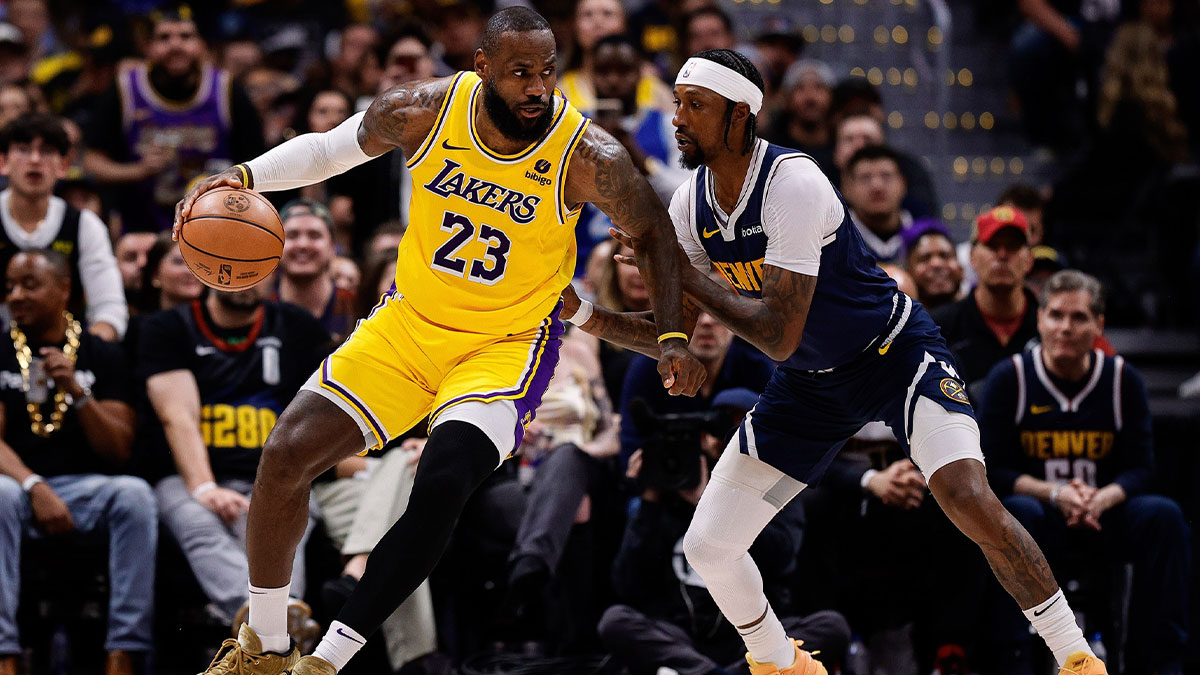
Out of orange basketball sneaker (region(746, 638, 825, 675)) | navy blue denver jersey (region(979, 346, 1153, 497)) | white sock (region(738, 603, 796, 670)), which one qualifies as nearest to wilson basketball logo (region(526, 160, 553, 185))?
white sock (region(738, 603, 796, 670))

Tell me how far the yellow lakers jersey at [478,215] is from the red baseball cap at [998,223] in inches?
124

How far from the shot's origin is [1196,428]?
7277 millimetres

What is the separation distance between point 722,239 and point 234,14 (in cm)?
787

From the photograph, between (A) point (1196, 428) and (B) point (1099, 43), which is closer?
(A) point (1196, 428)

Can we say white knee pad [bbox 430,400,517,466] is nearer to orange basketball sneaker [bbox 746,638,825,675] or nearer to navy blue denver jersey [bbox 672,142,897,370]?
navy blue denver jersey [bbox 672,142,897,370]

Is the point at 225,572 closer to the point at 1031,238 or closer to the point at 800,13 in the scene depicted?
the point at 1031,238

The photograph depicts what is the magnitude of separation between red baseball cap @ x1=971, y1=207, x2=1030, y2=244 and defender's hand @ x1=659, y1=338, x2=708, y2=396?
297 centimetres

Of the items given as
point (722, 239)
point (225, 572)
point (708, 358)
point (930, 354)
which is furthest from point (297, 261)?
point (930, 354)

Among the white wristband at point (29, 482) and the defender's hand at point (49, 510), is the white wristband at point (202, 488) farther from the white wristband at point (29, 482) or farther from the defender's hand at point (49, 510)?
the white wristband at point (29, 482)

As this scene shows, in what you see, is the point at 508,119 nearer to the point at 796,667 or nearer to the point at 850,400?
the point at 850,400

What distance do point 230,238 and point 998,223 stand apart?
4211 millimetres

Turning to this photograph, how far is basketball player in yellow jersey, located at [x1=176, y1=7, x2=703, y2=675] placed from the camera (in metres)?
4.82

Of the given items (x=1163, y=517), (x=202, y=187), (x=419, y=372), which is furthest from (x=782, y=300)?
(x=1163, y=517)

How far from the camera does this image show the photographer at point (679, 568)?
6258 mm
